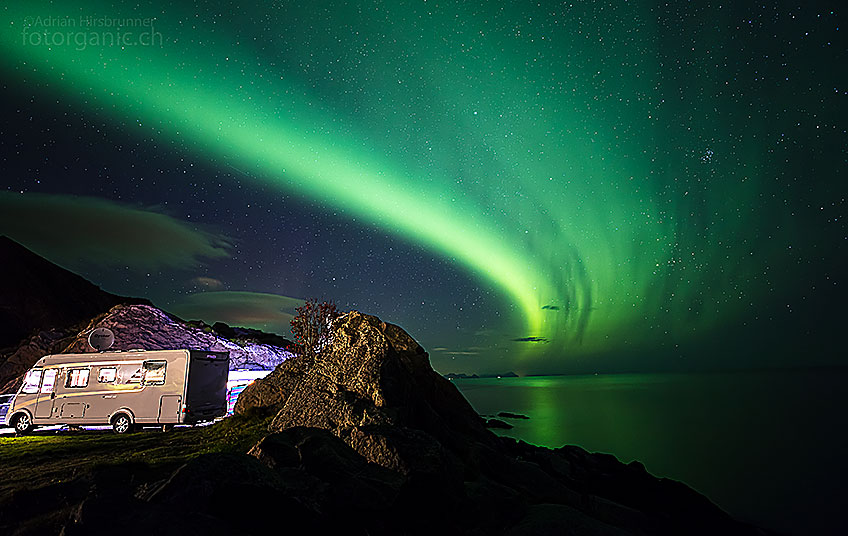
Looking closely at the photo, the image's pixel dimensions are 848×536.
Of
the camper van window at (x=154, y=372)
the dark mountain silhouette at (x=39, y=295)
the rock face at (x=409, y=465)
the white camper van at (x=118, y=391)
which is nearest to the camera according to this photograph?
the rock face at (x=409, y=465)

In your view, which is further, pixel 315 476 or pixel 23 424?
pixel 23 424

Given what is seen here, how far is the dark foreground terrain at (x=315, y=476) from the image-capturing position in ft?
20.5

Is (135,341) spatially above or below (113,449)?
above

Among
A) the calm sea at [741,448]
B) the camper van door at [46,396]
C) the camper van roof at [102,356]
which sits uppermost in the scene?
the camper van roof at [102,356]

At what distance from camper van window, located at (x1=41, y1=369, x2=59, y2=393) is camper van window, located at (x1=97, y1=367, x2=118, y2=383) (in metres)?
2.23

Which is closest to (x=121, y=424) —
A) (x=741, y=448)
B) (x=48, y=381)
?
(x=48, y=381)

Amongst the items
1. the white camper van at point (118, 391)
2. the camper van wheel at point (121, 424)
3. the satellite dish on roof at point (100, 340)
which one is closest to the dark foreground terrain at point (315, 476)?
the camper van wheel at point (121, 424)

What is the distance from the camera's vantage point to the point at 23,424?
2106 centimetres

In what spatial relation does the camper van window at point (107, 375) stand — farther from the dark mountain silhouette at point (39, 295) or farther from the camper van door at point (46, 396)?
the dark mountain silhouette at point (39, 295)

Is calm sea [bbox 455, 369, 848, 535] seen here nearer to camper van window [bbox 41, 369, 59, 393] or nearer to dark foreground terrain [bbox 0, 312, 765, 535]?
dark foreground terrain [bbox 0, 312, 765, 535]

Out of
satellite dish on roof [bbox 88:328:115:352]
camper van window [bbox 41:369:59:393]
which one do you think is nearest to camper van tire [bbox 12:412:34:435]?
camper van window [bbox 41:369:59:393]

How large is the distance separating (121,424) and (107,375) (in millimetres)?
2245

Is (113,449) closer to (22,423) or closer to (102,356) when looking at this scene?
(102,356)

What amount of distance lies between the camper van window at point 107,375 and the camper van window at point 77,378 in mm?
729
